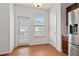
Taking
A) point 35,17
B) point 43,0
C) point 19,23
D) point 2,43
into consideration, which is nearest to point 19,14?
point 19,23

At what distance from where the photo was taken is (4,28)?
549 centimetres

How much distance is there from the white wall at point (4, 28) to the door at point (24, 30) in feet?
6.70

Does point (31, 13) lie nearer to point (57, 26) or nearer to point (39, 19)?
point (39, 19)

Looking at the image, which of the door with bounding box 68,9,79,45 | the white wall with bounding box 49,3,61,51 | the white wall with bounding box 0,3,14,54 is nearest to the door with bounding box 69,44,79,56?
the door with bounding box 68,9,79,45

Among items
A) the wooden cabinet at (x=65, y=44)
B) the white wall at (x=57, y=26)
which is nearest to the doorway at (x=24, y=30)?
the white wall at (x=57, y=26)

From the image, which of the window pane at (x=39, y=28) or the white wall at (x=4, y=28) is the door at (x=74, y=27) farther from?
the window pane at (x=39, y=28)

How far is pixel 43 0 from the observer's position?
1107 millimetres

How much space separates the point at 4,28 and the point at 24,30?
2.44 meters

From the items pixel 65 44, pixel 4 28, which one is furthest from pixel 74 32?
pixel 4 28

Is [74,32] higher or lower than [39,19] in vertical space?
lower

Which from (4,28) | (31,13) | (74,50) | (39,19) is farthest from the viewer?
(39,19)

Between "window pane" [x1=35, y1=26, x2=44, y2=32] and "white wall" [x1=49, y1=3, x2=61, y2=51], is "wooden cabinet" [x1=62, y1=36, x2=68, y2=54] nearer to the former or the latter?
"white wall" [x1=49, y1=3, x2=61, y2=51]

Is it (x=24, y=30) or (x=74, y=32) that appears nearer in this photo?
(x=74, y=32)

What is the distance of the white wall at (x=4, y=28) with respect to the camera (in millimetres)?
A: 5445
